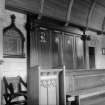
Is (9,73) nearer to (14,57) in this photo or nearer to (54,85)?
(14,57)

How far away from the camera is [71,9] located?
5.44 m

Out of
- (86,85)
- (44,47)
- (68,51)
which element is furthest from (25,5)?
(86,85)

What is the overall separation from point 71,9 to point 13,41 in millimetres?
2353

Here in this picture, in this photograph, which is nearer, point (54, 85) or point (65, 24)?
point (54, 85)

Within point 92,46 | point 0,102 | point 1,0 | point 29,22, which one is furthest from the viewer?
point 92,46

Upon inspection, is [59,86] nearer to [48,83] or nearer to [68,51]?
[48,83]

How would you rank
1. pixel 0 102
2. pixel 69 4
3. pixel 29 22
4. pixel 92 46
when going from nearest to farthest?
1. pixel 0 102
2. pixel 29 22
3. pixel 69 4
4. pixel 92 46

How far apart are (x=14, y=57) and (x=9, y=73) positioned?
1.48 ft

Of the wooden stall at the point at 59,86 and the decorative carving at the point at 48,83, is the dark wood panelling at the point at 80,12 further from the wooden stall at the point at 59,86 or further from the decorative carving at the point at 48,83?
the decorative carving at the point at 48,83

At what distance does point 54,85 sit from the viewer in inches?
113

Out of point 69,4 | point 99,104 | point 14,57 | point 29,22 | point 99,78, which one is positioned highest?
point 69,4

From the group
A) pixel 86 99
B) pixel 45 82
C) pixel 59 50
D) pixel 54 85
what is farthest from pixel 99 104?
pixel 59 50

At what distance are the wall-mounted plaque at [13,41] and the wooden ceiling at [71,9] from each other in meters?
0.54

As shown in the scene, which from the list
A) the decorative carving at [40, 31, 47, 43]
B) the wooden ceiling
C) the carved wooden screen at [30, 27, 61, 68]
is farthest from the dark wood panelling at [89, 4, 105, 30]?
the decorative carving at [40, 31, 47, 43]
